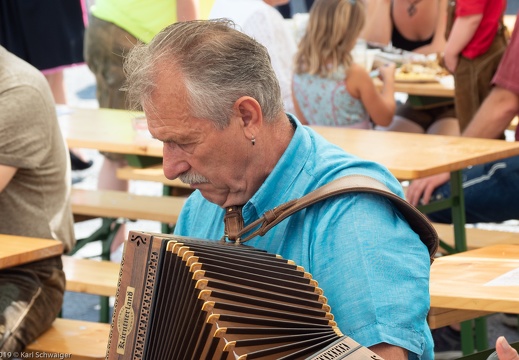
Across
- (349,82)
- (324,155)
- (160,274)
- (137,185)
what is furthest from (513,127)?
(160,274)

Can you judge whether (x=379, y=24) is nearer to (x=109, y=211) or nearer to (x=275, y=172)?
(x=109, y=211)

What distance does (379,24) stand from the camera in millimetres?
6863

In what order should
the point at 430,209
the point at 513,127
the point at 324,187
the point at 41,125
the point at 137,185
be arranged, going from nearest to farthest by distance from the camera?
the point at 324,187 → the point at 41,125 → the point at 430,209 → the point at 513,127 → the point at 137,185

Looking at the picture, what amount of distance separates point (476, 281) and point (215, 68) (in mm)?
1180

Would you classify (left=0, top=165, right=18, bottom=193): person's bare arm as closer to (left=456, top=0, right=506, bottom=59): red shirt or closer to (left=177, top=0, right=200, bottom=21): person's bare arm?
(left=177, top=0, right=200, bottom=21): person's bare arm

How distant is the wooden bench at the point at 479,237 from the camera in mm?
4301

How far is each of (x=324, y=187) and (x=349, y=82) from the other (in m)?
3.36

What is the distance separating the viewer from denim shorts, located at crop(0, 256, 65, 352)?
333 cm

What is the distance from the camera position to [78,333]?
11.5 feet

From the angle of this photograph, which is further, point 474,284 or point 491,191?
point 491,191

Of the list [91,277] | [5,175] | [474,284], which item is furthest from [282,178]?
[91,277]

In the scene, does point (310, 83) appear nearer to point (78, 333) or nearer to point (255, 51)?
point (78, 333)

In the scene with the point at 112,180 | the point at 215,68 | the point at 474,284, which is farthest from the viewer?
the point at 112,180

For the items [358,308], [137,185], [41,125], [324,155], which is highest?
[324,155]
